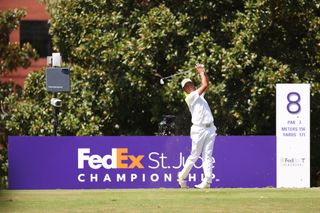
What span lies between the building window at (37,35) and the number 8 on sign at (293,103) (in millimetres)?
26792

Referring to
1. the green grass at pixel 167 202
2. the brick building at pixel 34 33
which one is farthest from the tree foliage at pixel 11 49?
the green grass at pixel 167 202

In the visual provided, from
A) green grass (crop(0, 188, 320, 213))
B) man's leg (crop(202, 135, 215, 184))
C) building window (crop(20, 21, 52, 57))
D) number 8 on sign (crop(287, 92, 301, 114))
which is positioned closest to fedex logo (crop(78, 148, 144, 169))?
number 8 on sign (crop(287, 92, 301, 114))

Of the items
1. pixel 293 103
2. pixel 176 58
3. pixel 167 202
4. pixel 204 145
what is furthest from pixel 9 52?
pixel 167 202

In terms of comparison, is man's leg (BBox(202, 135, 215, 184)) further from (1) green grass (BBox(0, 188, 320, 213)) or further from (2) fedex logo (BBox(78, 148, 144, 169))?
(2) fedex logo (BBox(78, 148, 144, 169))

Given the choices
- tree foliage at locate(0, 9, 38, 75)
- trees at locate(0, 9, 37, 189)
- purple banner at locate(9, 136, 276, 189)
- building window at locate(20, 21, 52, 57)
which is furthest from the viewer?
building window at locate(20, 21, 52, 57)

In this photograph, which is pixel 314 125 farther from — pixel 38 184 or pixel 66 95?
pixel 38 184

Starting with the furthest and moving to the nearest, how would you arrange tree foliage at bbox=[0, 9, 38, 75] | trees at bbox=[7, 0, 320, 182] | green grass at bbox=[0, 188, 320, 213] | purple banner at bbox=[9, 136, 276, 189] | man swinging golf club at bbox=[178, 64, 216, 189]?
tree foliage at bbox=[0, 9, 38, 75] → trees at bbox=[7, 0, 320, 182] → purple banner at bbox=[9, 136, 276, 189] → man swinging golf club at bbox=[178, 64, 216, 189] → green grass at bbox=[0, 188, 320, 213]

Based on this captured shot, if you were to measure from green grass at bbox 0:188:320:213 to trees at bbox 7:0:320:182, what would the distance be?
9947mm

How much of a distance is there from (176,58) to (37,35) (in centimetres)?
2144

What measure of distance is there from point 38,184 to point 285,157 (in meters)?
5.29

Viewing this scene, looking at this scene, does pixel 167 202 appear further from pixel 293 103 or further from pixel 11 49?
pixel 11 49

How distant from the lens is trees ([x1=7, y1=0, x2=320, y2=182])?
24266mm

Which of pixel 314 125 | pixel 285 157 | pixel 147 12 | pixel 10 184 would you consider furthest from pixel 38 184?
pixel 314 125

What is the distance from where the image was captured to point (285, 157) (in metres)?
19.6
